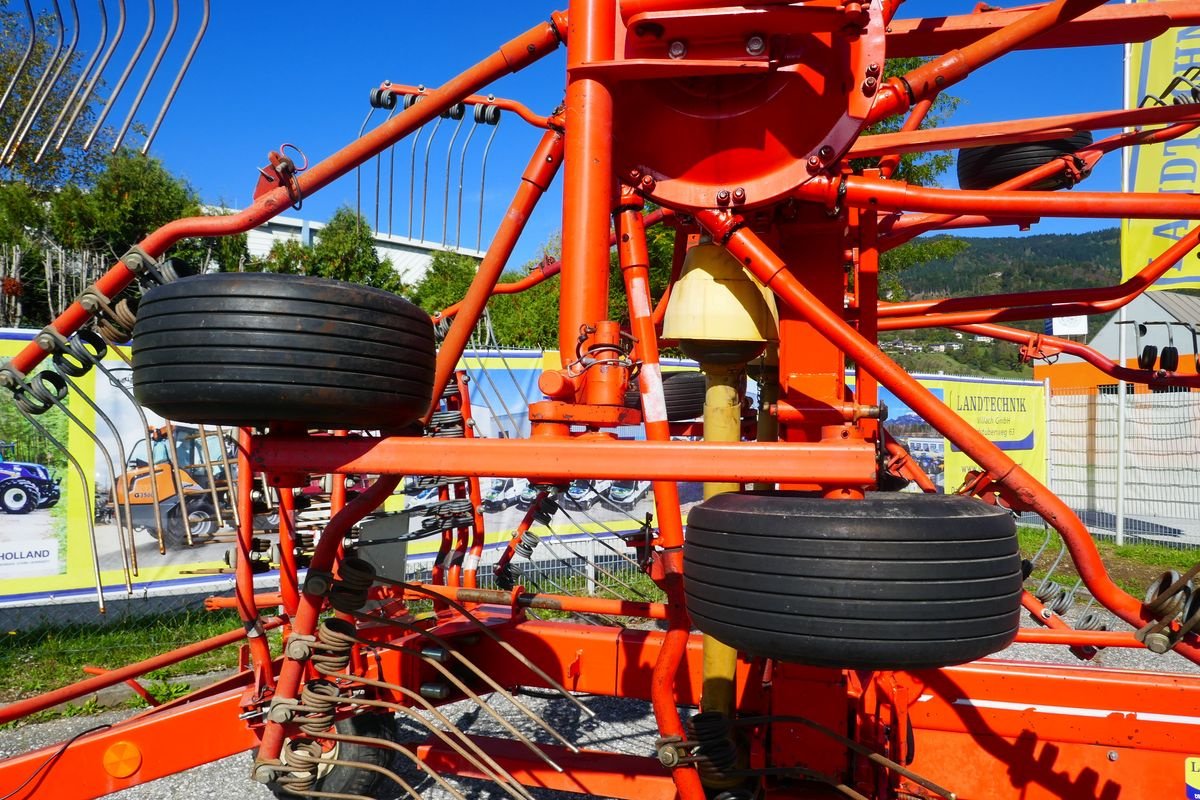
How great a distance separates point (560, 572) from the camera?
7.31 m

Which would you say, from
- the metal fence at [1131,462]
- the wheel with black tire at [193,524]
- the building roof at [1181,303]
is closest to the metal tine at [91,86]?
the wheel with black tire at [193,524]

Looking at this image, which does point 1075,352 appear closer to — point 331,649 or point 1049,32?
point 1049,32

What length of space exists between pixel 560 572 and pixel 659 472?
18.9ft

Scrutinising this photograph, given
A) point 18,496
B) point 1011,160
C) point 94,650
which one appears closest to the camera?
point 1011,160

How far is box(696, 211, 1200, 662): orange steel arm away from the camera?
191 cm

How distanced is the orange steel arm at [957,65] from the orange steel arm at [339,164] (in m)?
1.08

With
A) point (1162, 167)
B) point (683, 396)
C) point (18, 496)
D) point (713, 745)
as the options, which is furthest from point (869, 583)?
point (1162, 167)

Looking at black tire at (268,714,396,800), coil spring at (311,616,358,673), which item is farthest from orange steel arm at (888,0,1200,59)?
black tire at (268,714,396,800)

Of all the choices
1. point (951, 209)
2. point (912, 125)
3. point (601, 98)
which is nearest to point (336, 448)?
point (601, 98)

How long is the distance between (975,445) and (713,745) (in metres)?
1.09

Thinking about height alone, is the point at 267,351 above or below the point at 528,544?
above

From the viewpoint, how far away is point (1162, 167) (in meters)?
8.84

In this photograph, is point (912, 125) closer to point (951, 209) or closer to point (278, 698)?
point (951, 209)

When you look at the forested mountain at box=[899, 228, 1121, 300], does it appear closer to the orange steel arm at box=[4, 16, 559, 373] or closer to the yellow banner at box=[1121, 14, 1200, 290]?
the yellow banner at box=[1121, 14, 1200, 290]
